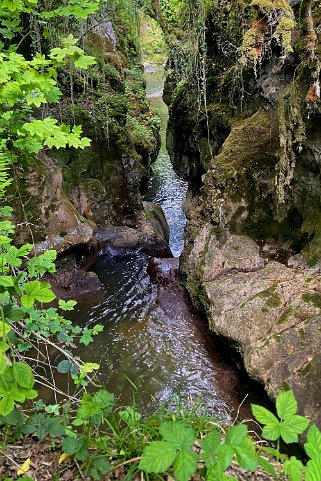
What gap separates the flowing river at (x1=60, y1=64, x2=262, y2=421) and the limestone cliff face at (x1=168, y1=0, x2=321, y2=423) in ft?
1.82

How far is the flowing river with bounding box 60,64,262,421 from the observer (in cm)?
535

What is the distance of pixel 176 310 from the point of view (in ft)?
24.5

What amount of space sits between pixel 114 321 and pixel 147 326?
671 millimetres

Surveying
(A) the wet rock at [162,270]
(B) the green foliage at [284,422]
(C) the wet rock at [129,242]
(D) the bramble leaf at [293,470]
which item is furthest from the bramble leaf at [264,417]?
(C) the wet rock at [129,242]

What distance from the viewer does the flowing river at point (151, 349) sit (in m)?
5.35

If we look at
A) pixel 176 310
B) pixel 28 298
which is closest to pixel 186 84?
pixel 176 310

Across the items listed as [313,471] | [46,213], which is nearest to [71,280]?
[46,213]

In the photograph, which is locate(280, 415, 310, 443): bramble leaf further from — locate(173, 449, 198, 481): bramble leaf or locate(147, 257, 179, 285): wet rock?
locate(147, 257, 179, 285): wet rock

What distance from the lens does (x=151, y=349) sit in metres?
6.41

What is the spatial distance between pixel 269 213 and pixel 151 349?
327 cm

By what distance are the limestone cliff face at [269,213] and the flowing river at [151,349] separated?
554mm

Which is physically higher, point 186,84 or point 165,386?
point 186,84

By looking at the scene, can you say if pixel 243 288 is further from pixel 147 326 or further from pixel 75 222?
pixel 75 222

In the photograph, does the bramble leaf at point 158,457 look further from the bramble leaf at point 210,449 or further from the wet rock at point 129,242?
the wet rock at point 129,242
